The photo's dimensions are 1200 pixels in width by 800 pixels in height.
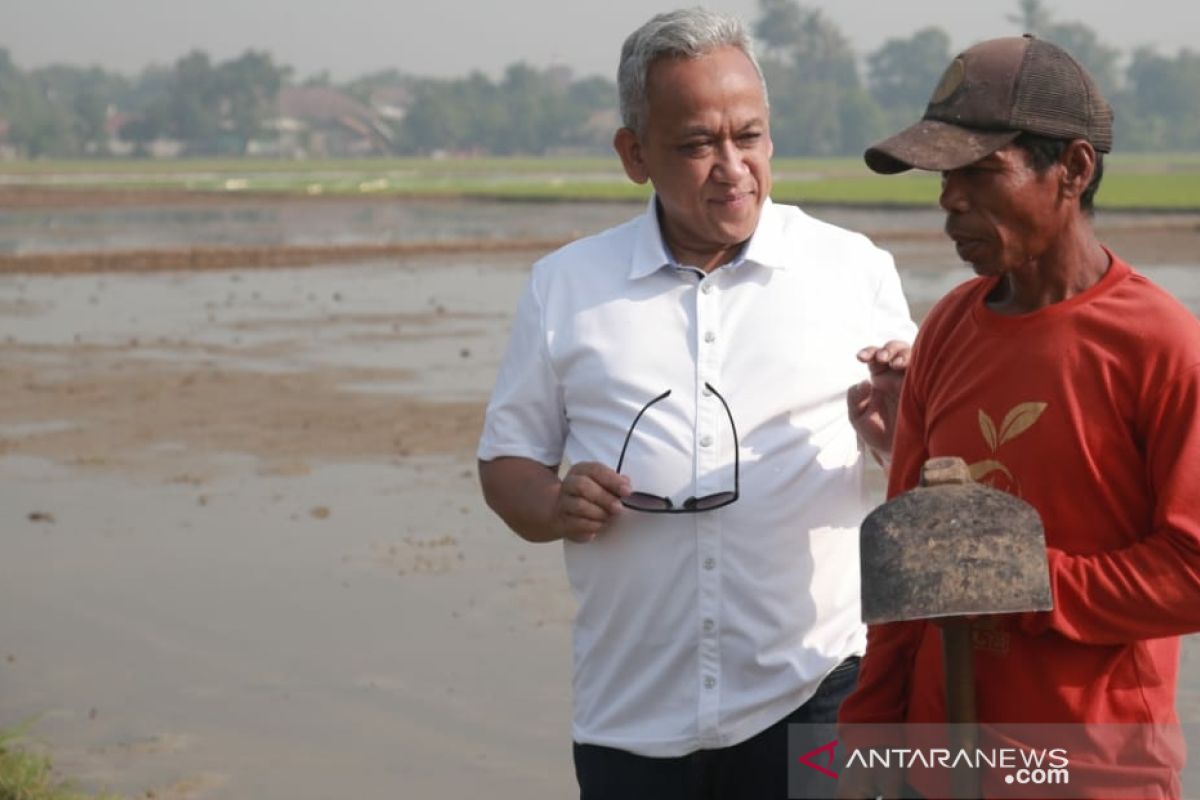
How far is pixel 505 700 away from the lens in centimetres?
611

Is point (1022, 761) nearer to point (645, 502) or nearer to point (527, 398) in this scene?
point (645, 502)

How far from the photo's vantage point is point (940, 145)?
2135 millimetres

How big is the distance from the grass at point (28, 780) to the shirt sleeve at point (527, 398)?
94.1 inches

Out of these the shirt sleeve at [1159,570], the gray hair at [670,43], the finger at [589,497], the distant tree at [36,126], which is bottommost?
the distant tree at [36,126]

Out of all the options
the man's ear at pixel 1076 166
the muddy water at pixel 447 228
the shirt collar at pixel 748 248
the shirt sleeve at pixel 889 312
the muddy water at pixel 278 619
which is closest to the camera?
the man's ear at pixel 1076 166

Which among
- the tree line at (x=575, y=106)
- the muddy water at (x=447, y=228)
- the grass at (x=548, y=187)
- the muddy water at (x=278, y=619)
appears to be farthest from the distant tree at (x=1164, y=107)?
the muddy water at (x=278, y=619)

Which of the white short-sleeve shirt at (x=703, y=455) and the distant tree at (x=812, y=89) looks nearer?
the white short-sleeve shirt at (x=703, y=455)

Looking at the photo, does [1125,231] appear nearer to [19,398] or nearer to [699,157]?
[19,398]

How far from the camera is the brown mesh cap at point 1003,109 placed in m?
2.12

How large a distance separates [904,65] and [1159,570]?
15156 cm

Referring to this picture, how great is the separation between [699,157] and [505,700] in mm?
3671

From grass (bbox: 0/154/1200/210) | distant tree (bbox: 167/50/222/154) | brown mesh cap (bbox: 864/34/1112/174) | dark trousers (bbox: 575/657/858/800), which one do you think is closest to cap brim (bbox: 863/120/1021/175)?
brown mesh cap (bbox: 864/34/1112/174)

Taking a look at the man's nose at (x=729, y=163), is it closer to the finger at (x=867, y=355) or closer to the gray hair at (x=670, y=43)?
the gray hair at (x=670, y=43)

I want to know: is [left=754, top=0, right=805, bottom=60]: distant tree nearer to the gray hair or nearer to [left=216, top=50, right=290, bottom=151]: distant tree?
[left=216, top=50, right=290, bottom=151]: distant tree
